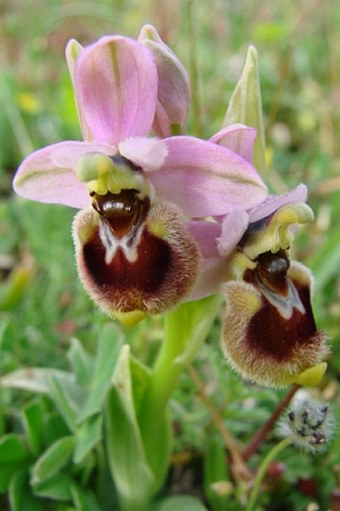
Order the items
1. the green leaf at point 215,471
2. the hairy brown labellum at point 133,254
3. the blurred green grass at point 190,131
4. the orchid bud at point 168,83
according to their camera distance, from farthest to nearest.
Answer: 1. the blurred green grass at point 190,131
2. the green leaf at point 215,471
3. the orchid bud at point 168,83
4. the hairy brown labellum at point 133,254

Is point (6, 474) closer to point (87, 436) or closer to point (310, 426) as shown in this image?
point (87, 436)

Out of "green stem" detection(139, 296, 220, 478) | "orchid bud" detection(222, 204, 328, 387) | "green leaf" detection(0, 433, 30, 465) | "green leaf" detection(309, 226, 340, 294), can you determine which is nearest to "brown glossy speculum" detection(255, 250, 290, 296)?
"orchid bud" detection(222, 204, 328, 387)

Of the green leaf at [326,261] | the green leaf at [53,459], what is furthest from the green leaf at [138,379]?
the green leaf at [326,261]

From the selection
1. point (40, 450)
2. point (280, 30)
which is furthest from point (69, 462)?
point (280, 30)

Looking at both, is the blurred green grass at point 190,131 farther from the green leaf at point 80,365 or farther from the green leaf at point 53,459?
the green leaf at point 53,459

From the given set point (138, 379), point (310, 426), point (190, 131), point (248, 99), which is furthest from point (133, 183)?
point (190, 131)

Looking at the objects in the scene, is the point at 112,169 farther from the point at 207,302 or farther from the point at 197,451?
the point at 197,451
